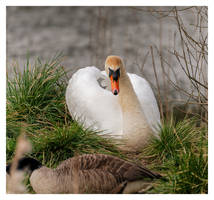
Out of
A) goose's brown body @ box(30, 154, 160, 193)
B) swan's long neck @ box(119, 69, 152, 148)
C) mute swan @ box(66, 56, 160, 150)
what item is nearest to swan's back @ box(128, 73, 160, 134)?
mute swan @ box(66, 56, 160, 150)

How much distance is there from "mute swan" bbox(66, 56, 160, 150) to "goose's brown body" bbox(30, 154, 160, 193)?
1.05 m

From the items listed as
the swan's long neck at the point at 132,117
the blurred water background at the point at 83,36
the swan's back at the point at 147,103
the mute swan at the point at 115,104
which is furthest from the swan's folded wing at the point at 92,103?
the blurred water background at the point at 83,36

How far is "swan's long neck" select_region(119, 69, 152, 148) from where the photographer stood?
15.4ft

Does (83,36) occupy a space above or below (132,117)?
above

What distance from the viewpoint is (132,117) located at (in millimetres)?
4816

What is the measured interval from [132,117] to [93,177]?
1.38 m

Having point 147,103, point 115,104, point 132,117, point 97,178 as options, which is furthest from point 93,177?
point 147,103

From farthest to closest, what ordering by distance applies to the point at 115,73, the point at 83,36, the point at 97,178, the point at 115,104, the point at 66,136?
1. the point at 83,36
2. the point at 115,104
3. the point at 115,73
4. the point at 66,136
5. the point at 97,178

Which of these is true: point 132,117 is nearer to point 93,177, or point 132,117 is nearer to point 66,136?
point 66,136

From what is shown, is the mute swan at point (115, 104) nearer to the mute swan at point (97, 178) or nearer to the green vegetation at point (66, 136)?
the green vegetation at point (66, 136)

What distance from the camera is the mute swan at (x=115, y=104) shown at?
4.70 m

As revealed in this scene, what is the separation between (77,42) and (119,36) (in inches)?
40.3

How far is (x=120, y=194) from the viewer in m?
3.59

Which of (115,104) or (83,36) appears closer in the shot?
(115,104)
